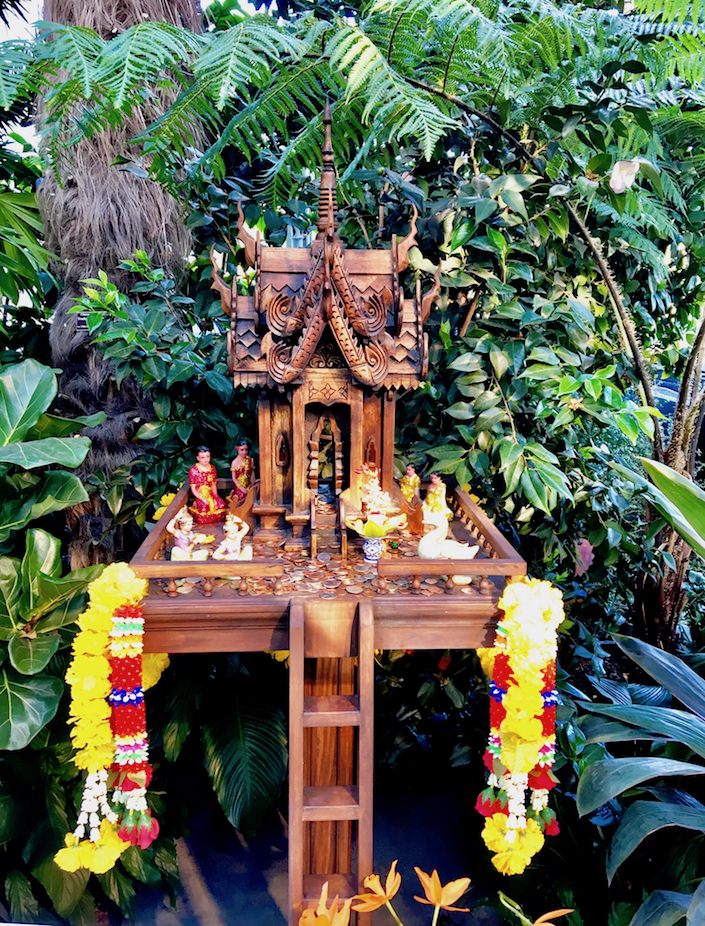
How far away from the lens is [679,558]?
7.66 ft

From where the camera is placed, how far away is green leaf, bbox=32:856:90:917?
74.7 inches

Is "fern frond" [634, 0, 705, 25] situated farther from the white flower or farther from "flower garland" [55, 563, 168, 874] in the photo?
"flower garland" [55, 563, 168, 874]

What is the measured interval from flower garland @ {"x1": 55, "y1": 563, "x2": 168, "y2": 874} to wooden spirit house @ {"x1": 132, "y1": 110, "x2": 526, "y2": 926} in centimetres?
7

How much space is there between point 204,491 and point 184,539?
25 centimetres

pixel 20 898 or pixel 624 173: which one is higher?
pixel 624 173

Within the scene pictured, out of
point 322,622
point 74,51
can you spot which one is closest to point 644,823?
point 322,622

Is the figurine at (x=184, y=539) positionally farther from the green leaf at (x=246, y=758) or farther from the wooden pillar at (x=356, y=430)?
the green leaf at (x=246, y=758)

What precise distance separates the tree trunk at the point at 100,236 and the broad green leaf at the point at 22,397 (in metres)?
0.60

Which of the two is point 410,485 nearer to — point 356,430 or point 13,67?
point 356,430

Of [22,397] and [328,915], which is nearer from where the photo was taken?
[328,915]

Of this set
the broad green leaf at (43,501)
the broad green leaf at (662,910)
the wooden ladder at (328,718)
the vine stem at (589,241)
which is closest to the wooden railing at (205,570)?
the wooden ladder at (328,718)

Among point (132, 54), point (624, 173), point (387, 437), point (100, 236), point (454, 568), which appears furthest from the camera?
point (100, 236)

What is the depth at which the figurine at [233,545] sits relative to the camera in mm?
1637

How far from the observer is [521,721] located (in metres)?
1.42
